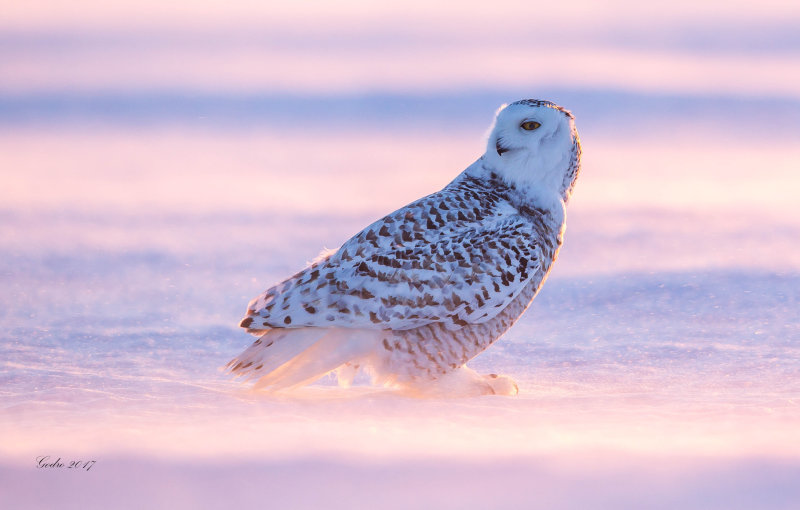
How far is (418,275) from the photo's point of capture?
203 inches

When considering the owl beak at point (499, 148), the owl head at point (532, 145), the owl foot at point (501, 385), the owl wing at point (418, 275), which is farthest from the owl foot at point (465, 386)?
the owl beak at point (499, 148)

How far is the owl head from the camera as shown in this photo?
543cm

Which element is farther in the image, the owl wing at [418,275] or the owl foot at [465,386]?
the owl foot at [465,386]

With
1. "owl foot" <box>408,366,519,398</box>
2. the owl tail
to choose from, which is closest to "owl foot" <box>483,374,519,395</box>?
"owl foot" <box>408,366,519,398</box>

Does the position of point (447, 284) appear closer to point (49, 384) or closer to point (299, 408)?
point (299, 408)

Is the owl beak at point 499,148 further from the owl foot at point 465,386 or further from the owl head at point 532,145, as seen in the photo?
the owl foot at point 465,386

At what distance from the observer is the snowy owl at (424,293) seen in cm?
512

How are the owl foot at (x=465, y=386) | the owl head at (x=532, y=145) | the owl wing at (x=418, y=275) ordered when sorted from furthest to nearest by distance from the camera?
the owl head at (x=532, y=145)
the owl foot at (x=465, y=386)
the owl wing at (x=418, y=275)

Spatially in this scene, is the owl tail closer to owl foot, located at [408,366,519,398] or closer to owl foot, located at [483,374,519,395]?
owl foot, located at [408,366,519,398]

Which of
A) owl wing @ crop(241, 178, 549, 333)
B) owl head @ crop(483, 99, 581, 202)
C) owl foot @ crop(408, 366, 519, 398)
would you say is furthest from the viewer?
owl head @ crop(483, 99, 581, 202)

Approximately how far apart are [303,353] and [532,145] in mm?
1330

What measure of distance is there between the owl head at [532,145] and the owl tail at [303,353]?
37.5 inches

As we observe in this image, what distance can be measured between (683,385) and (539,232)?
35.9 inches

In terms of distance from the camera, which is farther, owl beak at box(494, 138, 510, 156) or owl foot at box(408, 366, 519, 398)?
owl beak at box(494, 138, 510, 156)
